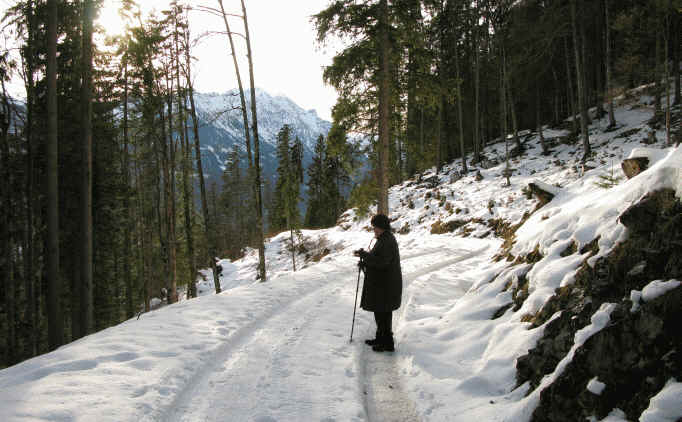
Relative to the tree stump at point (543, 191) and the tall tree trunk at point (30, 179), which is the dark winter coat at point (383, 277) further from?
the tall tree trunk at point (30, 179)

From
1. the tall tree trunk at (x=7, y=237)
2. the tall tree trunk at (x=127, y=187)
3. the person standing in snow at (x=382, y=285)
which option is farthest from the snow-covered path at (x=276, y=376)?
the tall tree trunk at (x=127, y=187)

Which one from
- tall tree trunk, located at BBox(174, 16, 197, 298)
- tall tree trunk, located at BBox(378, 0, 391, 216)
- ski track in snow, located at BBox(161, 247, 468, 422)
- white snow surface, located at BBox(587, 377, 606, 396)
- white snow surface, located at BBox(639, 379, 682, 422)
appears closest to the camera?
white snow surface, located at BBox(639, 379, 682, 422)

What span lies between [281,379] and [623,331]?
3.67 meters

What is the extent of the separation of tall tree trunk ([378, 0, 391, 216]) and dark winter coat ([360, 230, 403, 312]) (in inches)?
245

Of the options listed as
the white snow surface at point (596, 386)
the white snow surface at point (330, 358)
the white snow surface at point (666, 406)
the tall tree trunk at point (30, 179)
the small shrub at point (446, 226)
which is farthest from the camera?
the small shrub at point (446, 226)

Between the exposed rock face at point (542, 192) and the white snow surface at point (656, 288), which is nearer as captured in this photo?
the white snow surface at point (656, 288)

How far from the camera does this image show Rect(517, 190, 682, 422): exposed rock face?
2.43 m

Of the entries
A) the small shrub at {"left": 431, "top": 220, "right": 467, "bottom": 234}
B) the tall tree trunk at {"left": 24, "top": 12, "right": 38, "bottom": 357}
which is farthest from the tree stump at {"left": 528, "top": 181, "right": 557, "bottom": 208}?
the tall tree trunk at {"left": 24, "top": 12, "right": 38, "bottom": 357}

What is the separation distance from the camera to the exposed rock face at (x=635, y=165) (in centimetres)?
520

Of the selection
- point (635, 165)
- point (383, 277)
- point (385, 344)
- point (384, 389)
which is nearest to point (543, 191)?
point (635, 165)

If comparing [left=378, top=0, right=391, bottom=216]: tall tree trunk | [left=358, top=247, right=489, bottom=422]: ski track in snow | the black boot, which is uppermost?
[left=378, top=0, right=391, bottom=216]: tall tree trunk

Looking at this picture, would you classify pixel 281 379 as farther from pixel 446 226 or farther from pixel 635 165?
pixel 446 226

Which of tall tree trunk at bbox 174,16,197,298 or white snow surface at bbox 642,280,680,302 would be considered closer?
white snow surface at bbox 642,280,680,302

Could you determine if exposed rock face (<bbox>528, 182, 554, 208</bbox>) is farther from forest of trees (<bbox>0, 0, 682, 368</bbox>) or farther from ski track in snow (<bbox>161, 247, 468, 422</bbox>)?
ski track in snow (<bbox>161, 247, 468, 422</bbox>)
